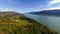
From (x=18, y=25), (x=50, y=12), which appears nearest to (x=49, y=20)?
(x=50, y=12)

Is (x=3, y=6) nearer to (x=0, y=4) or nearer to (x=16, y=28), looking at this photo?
(x=0, y=4)

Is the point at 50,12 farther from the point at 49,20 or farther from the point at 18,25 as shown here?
the point at 18,25

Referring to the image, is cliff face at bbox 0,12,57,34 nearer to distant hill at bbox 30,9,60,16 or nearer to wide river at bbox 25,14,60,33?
wide river at bbox 25,14,60,33

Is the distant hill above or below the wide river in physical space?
above

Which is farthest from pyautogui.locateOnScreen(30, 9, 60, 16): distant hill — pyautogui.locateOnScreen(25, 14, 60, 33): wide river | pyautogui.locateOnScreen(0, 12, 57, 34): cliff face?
pyautogui.locateOnScreen(0, 12, 57, 34): cliff face

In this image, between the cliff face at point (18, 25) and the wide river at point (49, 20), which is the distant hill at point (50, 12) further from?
the cliff face at point (18, 25)

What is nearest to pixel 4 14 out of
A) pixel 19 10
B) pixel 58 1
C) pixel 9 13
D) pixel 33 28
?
pixel 9 13

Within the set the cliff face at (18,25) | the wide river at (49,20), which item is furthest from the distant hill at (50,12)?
the cliff face at (18,25)
